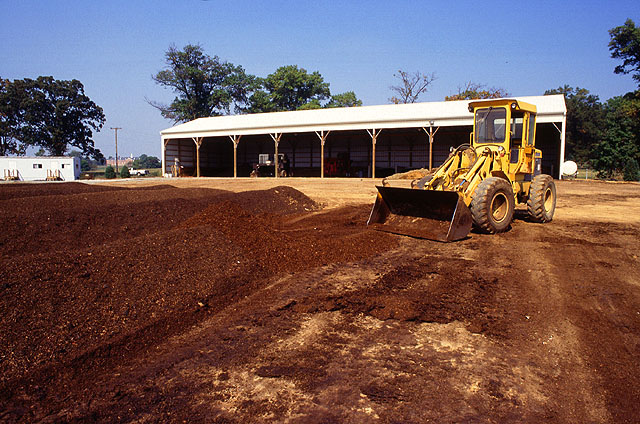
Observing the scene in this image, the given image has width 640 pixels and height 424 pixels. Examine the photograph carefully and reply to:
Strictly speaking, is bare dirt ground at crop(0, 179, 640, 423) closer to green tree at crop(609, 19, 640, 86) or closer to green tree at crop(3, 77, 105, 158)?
green tree at crop(609, 19, 640, 86)

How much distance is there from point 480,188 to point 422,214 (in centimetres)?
122

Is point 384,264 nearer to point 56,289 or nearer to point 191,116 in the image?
point 56,289

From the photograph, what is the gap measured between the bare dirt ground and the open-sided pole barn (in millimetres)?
21066

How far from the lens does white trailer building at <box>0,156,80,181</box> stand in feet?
139

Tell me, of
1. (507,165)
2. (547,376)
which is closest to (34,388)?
(547,376)

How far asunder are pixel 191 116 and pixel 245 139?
2314cm

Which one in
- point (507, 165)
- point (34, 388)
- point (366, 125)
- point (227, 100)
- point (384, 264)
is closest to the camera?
point (34, 388)

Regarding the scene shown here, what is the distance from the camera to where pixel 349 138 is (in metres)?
36.9

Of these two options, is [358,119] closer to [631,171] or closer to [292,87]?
[631,171]

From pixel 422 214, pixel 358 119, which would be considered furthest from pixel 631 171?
pixel 422 214

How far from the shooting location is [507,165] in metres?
9.48

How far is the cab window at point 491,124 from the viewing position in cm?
940

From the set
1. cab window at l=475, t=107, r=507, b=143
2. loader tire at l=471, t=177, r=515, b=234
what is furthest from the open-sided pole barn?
loader tire at l=471, t=177, r=515, b=234

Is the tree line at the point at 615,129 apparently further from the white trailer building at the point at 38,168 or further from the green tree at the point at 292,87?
the white trailer building at the point at 38,168
